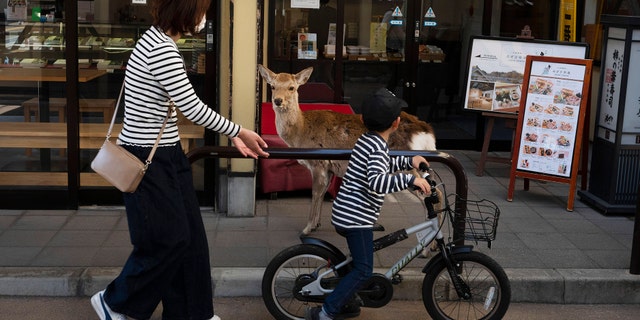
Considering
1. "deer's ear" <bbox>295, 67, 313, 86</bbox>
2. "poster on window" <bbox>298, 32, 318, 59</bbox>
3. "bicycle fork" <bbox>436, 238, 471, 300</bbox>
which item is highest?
"poster on window" <bbox>298, 32, 318, 59</bbox>

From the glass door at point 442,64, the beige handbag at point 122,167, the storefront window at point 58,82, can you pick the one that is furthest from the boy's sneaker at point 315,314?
the glass door at point 442,64

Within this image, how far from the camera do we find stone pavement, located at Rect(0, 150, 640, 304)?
6293 mm

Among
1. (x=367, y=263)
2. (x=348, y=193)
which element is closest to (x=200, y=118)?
(x=348, y=193)

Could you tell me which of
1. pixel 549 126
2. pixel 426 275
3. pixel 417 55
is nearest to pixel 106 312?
pixel 426 275

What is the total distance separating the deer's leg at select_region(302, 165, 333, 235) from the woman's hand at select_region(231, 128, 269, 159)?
2151 mm

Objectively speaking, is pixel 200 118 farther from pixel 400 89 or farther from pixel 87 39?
pixel 400 89

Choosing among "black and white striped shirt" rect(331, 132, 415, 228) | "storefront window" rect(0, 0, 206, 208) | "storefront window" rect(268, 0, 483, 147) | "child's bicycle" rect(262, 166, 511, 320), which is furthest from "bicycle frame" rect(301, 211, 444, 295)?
"storefront window" rect(268, 0, 483, 147)

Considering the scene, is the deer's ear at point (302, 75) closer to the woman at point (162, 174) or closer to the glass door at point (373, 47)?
the woman at point (162, 174)

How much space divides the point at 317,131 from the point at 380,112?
7.35 feet

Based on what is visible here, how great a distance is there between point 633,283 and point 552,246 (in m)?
0.89

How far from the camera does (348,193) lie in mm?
5227

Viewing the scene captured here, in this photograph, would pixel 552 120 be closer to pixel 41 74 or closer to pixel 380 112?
pixel 380 112

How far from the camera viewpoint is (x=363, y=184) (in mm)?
5172

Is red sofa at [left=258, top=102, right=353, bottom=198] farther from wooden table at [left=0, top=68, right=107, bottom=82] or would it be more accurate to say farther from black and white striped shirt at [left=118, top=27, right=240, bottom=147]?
black and white striped shirt at [left=118, top=27, right=240, bottom=147]
